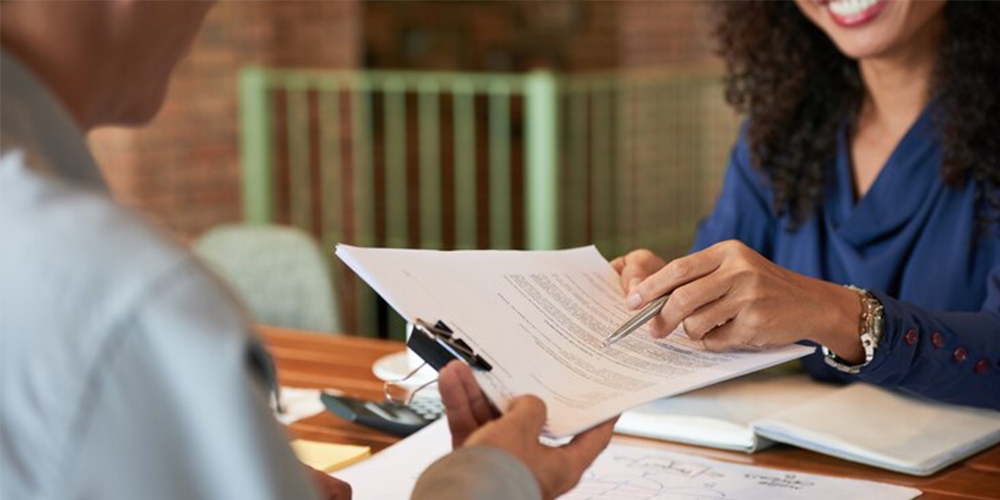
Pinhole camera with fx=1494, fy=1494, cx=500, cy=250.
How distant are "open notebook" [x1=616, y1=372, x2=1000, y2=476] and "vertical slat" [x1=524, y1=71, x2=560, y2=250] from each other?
2.63 m

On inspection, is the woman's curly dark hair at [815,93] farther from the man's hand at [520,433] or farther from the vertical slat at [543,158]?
the vertical slat at [543,158]

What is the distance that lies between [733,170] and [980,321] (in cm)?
59

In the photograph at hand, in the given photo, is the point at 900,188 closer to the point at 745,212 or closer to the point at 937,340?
the point at 745,212

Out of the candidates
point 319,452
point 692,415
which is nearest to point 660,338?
point 692,415

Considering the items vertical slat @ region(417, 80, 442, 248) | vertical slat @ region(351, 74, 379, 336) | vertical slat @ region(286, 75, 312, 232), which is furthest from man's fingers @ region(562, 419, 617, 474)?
vertical slat @ region(417, 80, 442, 248)

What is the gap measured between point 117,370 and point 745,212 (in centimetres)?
169

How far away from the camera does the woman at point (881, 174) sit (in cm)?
178

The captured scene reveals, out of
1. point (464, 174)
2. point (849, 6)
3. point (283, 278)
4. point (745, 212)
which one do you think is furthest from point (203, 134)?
point (849, 6)

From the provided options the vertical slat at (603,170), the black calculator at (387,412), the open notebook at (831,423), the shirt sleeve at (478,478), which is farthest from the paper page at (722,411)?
the vertical slat at (603,170)

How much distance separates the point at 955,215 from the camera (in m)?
2.13

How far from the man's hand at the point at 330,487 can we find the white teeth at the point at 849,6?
1.14m

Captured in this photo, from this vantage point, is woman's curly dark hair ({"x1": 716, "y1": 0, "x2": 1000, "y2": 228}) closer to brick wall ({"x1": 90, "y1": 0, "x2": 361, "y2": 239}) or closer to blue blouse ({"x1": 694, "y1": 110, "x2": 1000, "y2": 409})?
blue blouse ({"x1": 694, "y1": 110, "x2": 1000, "y2": 409})

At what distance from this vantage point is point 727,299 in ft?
4.93

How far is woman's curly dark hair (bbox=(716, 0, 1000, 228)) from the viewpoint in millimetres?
2109
